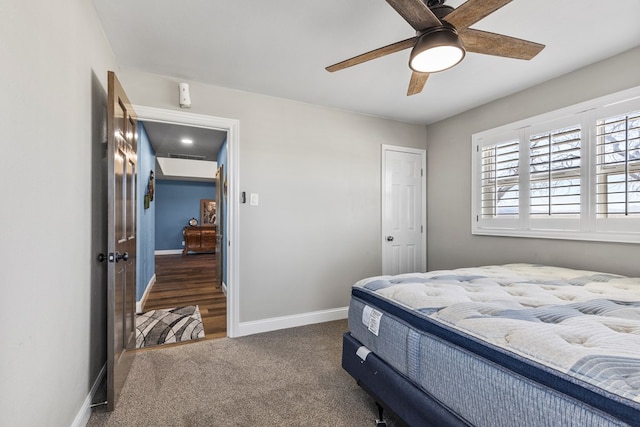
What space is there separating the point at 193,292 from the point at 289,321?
7.05 feet

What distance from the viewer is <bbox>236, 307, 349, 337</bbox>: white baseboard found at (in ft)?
9.53

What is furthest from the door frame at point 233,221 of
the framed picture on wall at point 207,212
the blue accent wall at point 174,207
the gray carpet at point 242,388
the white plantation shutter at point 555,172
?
the framed picture on wall at point 207,212

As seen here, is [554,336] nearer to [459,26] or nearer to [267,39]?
[459,26]

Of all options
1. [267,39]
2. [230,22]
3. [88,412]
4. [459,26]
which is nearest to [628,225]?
[459,26]

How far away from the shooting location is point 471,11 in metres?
1.36

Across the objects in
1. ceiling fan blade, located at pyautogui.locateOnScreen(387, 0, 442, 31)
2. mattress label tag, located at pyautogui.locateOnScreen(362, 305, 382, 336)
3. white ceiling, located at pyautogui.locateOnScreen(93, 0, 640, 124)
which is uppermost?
white ceiling, located at pyautogui.locateOnScreen(93, 0, 640, 124)

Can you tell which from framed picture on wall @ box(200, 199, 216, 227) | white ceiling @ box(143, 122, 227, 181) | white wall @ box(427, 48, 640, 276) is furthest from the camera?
framed picture on wall @ box(200, 199, 216, 227)

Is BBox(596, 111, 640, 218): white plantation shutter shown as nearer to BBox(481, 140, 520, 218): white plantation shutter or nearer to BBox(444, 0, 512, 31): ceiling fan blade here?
BBox(481, 140, 520, 218): white plantation shutter

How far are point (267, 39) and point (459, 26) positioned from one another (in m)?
1.29

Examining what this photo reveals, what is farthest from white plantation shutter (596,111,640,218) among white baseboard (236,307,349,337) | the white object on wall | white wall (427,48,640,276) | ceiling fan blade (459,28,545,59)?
the white object on wall

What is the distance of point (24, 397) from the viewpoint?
1.03 metres

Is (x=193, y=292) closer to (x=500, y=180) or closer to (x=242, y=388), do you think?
(x=242, y=388)

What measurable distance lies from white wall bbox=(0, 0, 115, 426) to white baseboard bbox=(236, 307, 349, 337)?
1323 millimetres

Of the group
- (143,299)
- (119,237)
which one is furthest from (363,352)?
(143,299)
